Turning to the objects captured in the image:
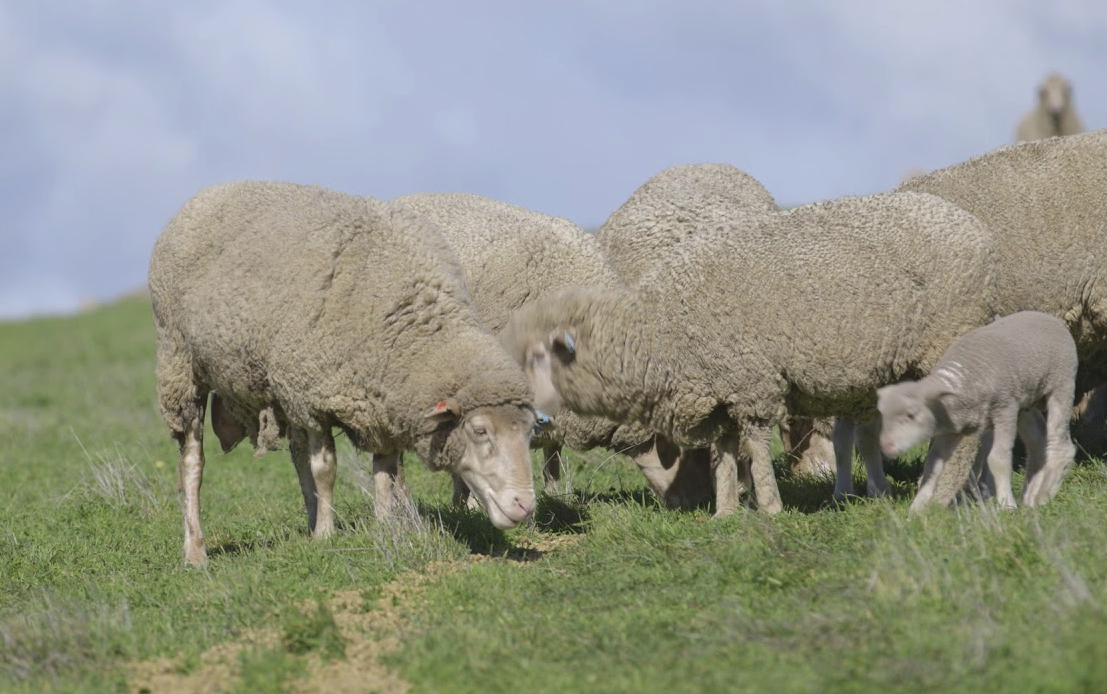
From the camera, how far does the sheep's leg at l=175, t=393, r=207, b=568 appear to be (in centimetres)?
796

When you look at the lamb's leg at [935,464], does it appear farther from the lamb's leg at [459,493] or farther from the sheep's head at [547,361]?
the lamb's leg at [459,493]

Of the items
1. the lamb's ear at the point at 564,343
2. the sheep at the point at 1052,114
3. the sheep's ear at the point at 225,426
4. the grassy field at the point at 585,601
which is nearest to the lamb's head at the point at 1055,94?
the sheep at the point at 1052,114

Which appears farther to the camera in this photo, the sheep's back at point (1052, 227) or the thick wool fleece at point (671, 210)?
the thick wool fleece at point (671, 210)

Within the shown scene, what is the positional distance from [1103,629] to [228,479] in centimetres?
782

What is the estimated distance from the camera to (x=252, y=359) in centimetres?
744

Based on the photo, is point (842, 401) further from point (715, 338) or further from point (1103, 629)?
point (1103, 629)

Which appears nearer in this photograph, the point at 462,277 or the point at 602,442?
the point at 462,277

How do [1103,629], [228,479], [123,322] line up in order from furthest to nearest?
[123,322] → [228,479] → [1103,629]

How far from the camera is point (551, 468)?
984 cm

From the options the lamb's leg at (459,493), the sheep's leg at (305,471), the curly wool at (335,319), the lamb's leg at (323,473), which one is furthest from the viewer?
the lamb's leg at (459,493)

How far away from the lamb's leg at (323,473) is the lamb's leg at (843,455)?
3.12 meters

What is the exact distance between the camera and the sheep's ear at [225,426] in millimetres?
8633

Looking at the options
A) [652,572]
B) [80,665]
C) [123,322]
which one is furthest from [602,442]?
[123,322]

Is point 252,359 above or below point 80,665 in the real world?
above
